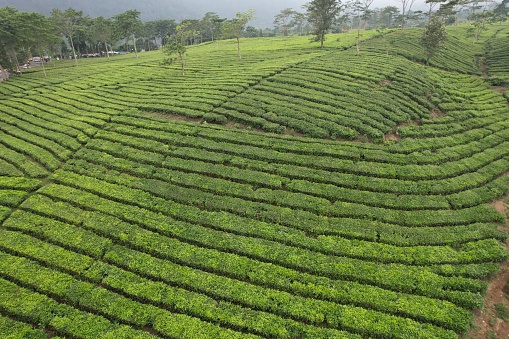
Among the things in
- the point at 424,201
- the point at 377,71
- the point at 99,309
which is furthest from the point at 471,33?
the point at 99,309

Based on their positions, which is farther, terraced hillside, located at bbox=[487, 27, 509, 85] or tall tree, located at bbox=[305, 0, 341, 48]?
tall tree, located at bbox=[305, 0, 341, 48]

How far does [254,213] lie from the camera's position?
2117 cm

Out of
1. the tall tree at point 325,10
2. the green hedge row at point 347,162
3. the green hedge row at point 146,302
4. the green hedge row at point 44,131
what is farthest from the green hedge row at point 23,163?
the tall tree at point 325,10


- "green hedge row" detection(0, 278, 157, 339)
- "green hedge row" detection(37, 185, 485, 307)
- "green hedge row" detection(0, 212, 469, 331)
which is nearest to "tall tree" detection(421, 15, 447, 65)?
"green hedge row" detection(37, 185, 485, 307)

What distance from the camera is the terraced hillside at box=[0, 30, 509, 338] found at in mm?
15281

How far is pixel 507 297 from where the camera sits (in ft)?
52.3

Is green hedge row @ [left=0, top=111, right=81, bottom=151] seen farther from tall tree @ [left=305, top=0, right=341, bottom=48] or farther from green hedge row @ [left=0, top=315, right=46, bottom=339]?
tall tree @ [left=305, top=0, right=341, bottom=48]

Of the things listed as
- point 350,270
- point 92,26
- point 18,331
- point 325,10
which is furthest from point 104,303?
point 92,26

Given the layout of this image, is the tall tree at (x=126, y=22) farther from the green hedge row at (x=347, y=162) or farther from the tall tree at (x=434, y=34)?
the tall tree at (x=434, y=34)

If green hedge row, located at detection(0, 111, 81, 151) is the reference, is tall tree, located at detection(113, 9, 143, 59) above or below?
above

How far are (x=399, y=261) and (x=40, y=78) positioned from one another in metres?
67.5

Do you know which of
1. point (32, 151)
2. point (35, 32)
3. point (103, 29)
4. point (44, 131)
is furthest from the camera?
point (103, 29)

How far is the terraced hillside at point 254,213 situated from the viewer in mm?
15281

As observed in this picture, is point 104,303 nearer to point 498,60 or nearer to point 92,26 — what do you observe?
point 498,60
